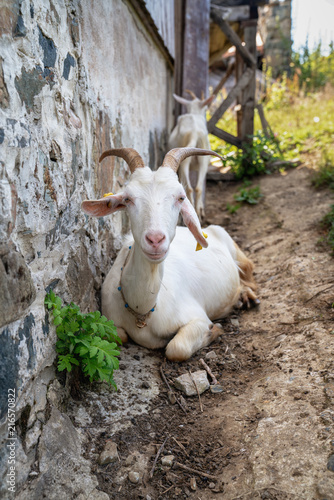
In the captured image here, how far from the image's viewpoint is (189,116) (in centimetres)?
627

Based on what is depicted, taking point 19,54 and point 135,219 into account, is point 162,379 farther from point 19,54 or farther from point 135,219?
point 19,54

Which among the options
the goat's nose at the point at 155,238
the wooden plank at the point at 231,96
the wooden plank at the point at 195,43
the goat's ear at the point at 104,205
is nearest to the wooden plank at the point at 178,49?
the wooden plank at the point at 195,43

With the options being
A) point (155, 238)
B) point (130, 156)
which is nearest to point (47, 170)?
point (155, 238)

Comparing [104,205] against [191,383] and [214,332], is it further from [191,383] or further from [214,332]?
[214,332]

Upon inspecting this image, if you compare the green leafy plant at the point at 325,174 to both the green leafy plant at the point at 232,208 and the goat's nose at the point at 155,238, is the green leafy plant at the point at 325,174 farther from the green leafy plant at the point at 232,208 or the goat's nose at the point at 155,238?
the goat's nose at the point at 155,238

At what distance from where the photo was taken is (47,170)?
216 cm

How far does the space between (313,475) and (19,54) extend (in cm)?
215

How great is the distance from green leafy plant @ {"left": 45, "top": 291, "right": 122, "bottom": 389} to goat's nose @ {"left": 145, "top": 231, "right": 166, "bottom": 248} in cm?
49

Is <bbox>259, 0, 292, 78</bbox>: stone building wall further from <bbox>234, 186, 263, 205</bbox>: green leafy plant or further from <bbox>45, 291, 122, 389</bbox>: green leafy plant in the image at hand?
<bbox>45, 291, 122, 389</bbox>: green leafy plant

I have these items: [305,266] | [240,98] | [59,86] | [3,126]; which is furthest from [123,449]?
[240,98]

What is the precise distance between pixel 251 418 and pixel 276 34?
17.7 meters

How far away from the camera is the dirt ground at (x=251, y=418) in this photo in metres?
2.01

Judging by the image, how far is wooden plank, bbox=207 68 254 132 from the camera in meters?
7.86

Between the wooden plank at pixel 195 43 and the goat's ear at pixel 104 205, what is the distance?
190 inches
